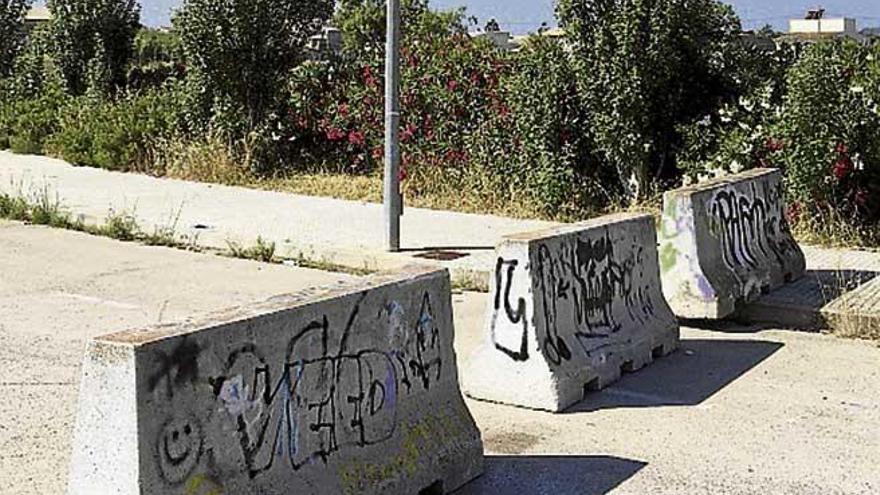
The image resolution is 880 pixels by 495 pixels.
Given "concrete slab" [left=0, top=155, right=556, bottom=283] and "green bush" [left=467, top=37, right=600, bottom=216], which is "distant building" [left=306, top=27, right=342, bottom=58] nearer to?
"concrete slab" [left=0, top=155, right=556, bottom=283]

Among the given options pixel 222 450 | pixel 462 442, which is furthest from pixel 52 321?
pixel 222 450

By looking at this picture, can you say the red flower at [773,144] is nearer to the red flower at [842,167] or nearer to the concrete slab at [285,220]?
the red flower at [842,167]

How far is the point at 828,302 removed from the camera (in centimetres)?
1010

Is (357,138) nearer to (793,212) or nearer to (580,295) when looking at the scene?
(793,212)

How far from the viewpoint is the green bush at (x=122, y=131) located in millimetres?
18891

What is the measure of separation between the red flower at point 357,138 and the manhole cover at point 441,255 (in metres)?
5.19

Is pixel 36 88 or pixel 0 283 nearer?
pixel 0 283

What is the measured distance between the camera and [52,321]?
9.59m

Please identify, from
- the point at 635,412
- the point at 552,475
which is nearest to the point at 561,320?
the point at 635,412

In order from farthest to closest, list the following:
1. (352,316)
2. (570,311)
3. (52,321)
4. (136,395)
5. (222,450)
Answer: (52,321) < (570,311) < (352,316) < (222,450) < (136,395)

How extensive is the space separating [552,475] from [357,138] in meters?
11.4

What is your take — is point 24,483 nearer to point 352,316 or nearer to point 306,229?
point 352,316

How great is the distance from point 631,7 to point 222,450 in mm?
10062

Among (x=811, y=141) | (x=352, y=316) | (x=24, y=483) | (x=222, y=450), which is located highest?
(x=811, y=141)
